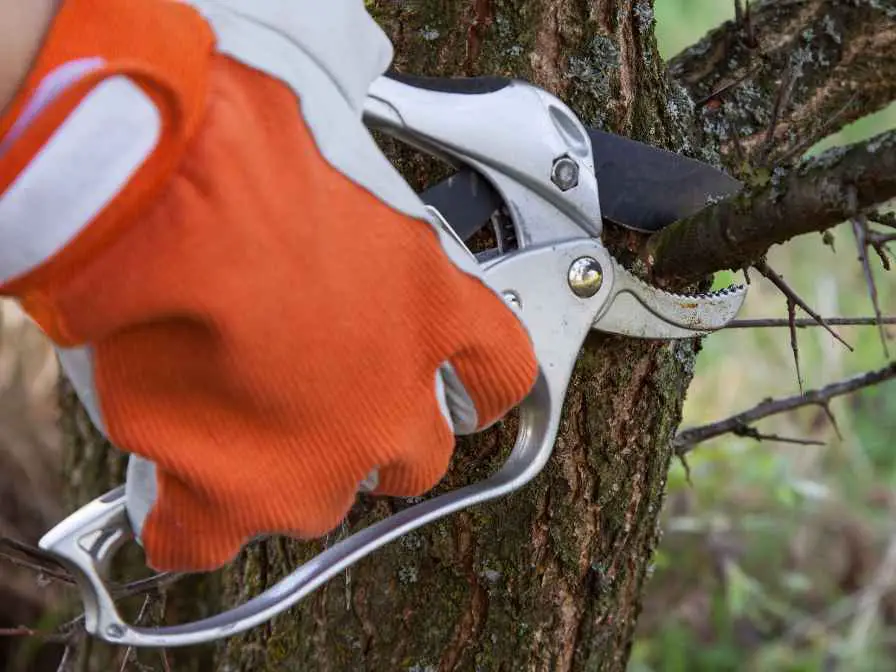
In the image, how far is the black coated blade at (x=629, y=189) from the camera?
885 mm

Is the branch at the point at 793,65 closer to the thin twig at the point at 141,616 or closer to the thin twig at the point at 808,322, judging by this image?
the thin twig at the point at 808,322

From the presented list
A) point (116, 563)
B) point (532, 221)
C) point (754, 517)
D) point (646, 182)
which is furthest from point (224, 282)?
point (754, 517)

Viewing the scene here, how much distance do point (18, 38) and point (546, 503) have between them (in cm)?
61

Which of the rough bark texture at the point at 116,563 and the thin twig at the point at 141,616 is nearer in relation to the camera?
the thin twig at the point at 141,616

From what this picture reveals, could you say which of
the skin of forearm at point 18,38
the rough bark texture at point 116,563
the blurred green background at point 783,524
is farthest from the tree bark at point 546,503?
the blurred green background at point 783,524

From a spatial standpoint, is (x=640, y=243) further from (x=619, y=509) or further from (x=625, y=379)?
(x=619, y=509)

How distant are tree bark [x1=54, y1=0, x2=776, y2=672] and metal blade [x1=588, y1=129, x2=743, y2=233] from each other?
0.03 meters

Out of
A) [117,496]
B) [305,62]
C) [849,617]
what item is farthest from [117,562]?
[849,617]

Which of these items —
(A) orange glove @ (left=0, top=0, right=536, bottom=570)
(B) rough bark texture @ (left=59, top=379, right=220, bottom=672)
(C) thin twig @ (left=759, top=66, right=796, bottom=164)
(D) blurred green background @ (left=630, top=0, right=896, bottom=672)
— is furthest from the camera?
(D) blurred green background @ (left=630, top=0, right=896, bottom=672)

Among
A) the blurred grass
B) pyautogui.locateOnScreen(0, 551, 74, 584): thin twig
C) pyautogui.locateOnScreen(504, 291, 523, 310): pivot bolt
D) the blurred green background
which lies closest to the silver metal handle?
pyautogui.locateOnScreen(504, 291, 523, 310): pivot bolt

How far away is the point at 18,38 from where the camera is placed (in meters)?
0.66

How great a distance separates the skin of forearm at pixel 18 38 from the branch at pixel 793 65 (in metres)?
0.66

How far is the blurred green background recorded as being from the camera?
8.65ft

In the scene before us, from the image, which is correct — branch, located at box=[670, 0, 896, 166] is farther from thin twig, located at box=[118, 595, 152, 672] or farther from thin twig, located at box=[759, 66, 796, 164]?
thin twig, located at box=[118, 595, 152, 672]
